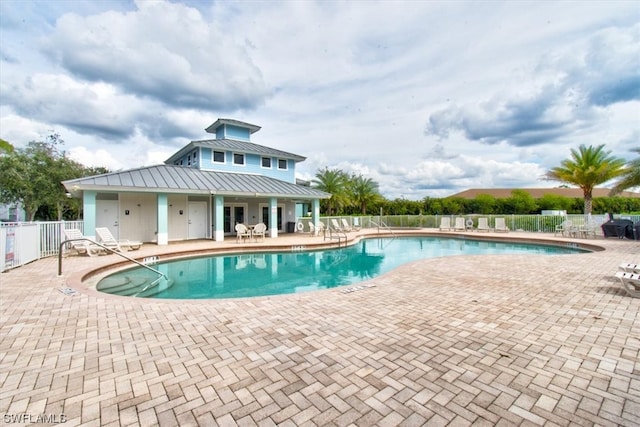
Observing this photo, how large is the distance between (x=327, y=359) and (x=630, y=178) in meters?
20.7

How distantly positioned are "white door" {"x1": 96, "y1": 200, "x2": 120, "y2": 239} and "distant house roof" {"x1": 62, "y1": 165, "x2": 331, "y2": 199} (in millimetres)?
1210

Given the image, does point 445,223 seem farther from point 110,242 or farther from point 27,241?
point 27,241

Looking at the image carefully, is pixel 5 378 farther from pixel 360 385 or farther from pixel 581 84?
pixel 581 84

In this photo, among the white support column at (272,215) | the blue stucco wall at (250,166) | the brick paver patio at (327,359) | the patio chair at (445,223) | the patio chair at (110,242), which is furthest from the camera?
the patio chair at (445,223)

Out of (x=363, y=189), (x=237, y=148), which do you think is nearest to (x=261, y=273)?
(x=237, y=148)

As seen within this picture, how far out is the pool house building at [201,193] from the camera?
43.8 ft

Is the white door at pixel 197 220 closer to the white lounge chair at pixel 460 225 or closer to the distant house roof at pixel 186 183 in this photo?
the distant house roof at pixel 186 183

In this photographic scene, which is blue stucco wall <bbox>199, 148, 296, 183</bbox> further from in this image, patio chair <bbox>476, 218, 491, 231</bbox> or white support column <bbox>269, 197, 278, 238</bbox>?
patio chair <bbox>476, 218, 491, 231</bbox>

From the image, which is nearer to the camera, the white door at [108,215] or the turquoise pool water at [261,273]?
the turquoise pool water at [261,273]

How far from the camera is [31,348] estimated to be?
3.33m

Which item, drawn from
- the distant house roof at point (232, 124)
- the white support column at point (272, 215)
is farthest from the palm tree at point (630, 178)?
the distant house roof at point (232, 124)

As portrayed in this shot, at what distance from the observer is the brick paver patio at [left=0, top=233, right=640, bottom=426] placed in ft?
7.36

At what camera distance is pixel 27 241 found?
29.2 ft

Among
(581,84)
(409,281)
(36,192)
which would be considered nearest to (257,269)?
(409,281)
